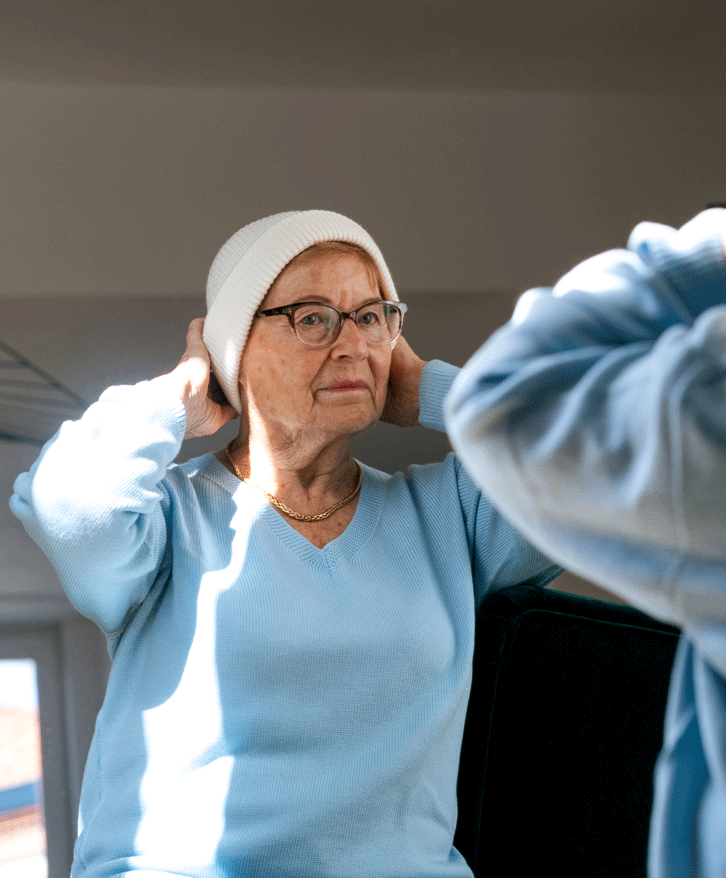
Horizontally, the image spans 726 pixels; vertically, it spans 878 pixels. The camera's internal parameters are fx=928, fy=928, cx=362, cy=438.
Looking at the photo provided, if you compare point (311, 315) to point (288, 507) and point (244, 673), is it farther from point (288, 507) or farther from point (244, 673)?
point (244, 673)

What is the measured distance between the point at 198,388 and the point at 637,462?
1.13 metres

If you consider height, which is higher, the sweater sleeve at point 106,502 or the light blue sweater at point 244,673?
the sweater sleeve at point 106,502

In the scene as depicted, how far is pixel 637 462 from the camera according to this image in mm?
606

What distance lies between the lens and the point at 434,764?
146 cm

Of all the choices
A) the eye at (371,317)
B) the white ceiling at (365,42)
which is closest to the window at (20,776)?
the eye at (371,317)

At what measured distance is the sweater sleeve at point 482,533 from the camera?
5.16 feet

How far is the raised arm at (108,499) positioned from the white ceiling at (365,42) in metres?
1.08

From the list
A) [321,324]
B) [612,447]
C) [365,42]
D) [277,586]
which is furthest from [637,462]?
[365,42]

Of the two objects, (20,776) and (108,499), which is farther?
(20,776)

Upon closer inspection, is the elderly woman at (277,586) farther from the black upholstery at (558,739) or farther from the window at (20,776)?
the window at (20,776)

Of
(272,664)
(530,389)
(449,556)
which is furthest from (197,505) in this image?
(530,389)

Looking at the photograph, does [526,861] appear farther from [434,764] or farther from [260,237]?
[260,237]

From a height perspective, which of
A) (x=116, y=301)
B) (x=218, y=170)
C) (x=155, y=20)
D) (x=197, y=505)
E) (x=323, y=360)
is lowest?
(x=197, y=505)

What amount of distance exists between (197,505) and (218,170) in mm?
1142
